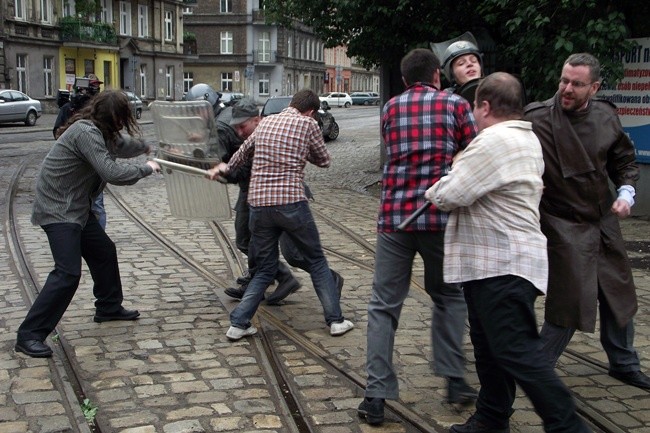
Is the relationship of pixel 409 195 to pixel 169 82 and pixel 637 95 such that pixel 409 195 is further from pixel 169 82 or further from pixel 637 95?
pixel 169 82

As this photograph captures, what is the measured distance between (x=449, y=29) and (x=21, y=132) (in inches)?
808

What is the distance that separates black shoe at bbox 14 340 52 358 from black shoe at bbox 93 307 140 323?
0.87 metres

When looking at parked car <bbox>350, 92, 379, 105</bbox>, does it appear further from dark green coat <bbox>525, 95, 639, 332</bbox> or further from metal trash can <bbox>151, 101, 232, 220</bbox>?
dark green coat <bbox>525, 95, 639, 332</bbox>

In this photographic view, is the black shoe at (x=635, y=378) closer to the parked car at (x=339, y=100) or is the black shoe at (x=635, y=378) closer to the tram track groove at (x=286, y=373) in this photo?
the tram track groove at (x=286, y=373)

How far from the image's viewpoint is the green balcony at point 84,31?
47156mm

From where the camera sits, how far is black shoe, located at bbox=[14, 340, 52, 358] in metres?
5.65

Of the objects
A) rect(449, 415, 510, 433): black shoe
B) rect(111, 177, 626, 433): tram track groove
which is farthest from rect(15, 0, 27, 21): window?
rect(449, 415, 510, 433): black shoe

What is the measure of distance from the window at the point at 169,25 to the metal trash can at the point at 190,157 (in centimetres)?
5648

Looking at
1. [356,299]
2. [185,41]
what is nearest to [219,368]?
[356,299]

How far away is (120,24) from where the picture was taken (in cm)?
5441

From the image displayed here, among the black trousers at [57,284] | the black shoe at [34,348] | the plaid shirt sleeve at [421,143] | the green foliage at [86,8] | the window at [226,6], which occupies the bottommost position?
the black shoe at [34,348]

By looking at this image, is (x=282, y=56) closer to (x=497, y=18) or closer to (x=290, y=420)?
(x=497, y=18)

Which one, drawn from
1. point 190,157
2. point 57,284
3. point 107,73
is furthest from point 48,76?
point 57,284

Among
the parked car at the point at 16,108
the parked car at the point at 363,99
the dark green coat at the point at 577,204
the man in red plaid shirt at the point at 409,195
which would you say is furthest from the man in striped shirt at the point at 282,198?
the parked car at the point at 363,99
